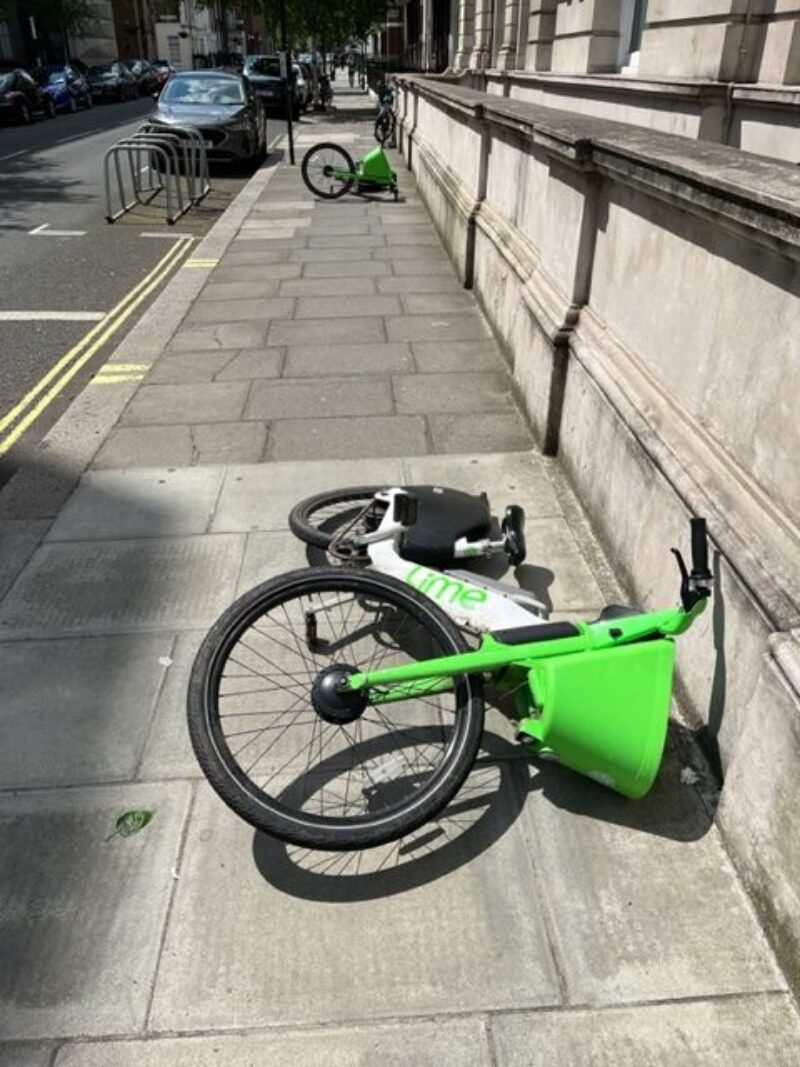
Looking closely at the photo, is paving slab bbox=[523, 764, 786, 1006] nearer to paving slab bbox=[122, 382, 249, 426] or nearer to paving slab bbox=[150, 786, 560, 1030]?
paving slab bbox=[150, 786, 560, 1030]

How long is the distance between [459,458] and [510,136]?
2810 millimetres

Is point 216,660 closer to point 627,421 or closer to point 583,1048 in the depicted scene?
point 583,1048

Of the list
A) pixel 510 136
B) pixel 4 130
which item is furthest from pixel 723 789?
pixel 4 130

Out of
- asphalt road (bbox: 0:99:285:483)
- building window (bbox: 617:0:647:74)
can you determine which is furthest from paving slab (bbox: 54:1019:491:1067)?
building window (bbox: 617:0:647:74)

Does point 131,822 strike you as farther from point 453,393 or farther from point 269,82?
point 269,82

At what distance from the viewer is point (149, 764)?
270 cm

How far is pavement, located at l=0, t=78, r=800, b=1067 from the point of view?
1.95 metres

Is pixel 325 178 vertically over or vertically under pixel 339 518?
under

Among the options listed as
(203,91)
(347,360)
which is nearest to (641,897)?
(347,360)

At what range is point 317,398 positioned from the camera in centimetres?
566

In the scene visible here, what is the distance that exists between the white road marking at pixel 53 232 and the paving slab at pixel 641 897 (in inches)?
430

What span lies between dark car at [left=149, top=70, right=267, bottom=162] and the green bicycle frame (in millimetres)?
15416

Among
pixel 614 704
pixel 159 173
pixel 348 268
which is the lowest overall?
pixel 348 268

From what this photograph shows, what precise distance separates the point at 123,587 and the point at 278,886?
1691mm
